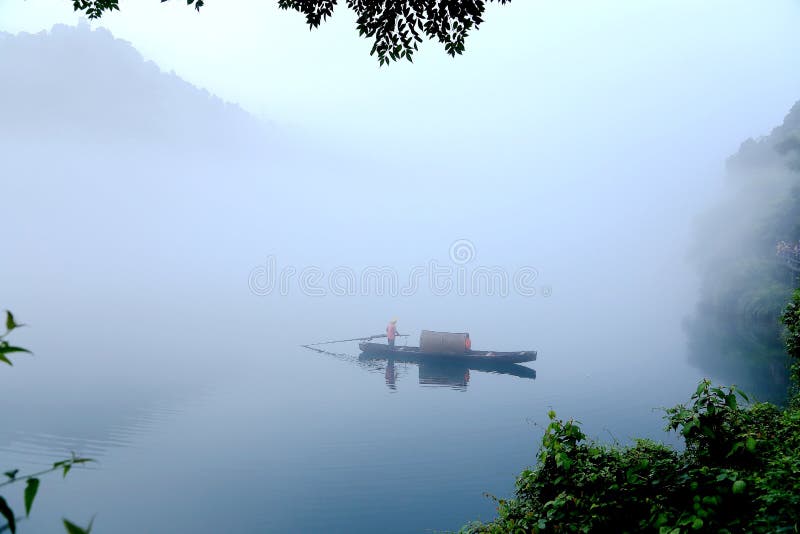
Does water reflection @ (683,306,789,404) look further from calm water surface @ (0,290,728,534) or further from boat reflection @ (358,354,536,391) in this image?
boat reflection @ (358,354,536,391)

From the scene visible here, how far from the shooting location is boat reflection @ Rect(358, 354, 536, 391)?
101ft

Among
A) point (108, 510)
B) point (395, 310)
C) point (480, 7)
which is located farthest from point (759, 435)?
point (395, 310)

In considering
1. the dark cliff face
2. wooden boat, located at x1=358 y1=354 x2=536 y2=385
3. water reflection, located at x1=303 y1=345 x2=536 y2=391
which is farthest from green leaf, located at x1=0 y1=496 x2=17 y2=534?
wooden boat, located at x1=358 y1=354 x2=536 y2=385

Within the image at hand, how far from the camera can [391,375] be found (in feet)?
107

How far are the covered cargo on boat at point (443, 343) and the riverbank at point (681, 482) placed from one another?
26.9 m

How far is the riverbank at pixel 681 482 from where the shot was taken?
433 centimetres

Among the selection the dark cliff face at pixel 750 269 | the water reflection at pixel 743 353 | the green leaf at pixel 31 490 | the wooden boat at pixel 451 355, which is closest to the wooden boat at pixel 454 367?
the wooden boat at pixel 451 355

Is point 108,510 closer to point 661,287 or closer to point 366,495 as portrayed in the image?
point 366,495

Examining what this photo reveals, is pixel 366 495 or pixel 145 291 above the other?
pixel 145 291

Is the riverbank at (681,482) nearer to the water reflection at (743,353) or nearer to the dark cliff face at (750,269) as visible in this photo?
the water reflection at (743,353)

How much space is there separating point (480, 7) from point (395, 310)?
73155 mm

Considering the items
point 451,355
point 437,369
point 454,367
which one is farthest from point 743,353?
point 437,369

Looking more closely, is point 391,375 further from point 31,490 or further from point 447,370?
point 31,490

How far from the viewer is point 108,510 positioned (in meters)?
14.3
